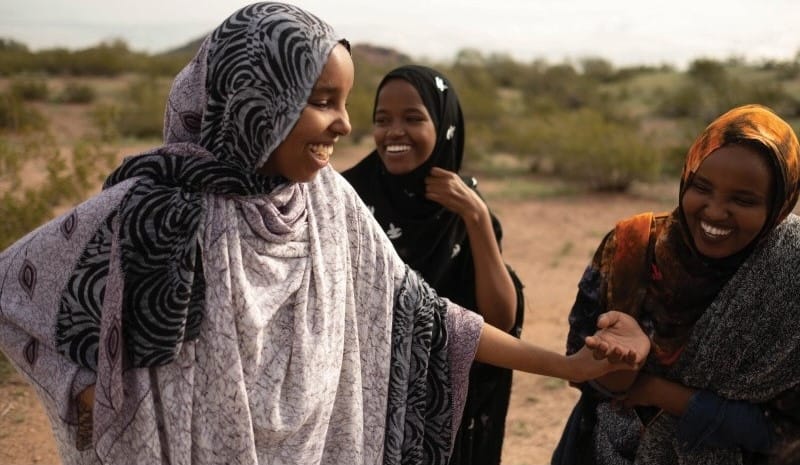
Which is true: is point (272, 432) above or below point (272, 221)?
below

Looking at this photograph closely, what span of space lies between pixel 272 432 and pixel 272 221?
492 millimetres

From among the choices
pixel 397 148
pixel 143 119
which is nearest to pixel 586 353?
pixel 397 148

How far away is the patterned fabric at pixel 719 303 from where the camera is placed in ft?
7.16

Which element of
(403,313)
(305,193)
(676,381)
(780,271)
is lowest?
(676,381)

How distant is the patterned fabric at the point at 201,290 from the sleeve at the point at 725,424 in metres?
0.99

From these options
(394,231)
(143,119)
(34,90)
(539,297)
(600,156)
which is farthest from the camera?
(34,90)

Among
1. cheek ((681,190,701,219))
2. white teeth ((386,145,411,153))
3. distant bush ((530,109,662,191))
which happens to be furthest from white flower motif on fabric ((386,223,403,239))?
distant bush ((530,109,662,191))

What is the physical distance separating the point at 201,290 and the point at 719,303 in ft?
4.49

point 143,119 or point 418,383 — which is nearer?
point 418,383

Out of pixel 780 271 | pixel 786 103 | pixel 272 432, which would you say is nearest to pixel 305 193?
pixel 272 432

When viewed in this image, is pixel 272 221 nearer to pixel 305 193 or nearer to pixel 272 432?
pixel 305 193

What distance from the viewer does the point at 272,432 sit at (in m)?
1.92

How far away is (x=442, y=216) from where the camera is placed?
3.10 metres

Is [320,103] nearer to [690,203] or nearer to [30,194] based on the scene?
[690,203]
